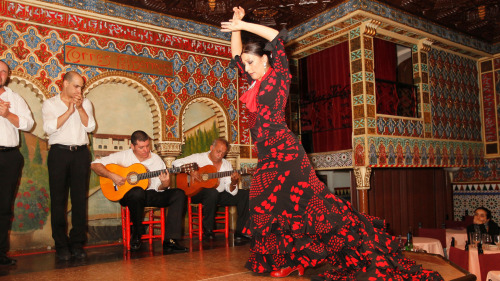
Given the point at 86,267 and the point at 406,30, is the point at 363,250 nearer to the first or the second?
the point at 86,267

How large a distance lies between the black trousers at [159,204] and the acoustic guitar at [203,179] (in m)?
0.67

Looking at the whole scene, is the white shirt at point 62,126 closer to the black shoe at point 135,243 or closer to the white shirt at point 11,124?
the white shirt at point 11,124

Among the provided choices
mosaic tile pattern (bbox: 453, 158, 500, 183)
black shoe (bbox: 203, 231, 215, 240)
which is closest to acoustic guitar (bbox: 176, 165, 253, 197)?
black shoe (bbox: 203, 231, 215, 240)

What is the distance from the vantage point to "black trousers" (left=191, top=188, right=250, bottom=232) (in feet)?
18.2

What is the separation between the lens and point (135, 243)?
474 centimetres

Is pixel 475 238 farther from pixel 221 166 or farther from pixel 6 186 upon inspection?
pixel 6 186

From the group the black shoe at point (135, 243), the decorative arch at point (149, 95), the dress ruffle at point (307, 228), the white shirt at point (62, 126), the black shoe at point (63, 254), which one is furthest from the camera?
the decorative arch at point (149, 95)

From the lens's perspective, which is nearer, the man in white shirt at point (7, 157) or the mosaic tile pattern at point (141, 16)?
the man in white shirt at point (7, 157)

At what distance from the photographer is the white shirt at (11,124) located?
4.07 meters

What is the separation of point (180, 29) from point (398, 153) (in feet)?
13.5

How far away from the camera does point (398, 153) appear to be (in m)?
6.84

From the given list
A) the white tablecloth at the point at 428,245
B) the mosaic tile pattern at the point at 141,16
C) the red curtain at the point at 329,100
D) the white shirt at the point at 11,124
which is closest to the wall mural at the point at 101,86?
the mosaic tile pattern at the point at 141,16

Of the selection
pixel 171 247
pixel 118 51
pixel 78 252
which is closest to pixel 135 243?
pixel 171 247

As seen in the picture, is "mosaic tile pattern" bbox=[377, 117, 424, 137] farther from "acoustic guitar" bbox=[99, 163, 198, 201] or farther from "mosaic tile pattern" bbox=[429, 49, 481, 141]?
"acoustic guitar" bbox=[99, 163, 198, 201]
